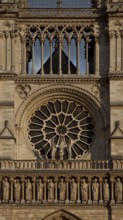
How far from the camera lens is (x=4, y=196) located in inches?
1133

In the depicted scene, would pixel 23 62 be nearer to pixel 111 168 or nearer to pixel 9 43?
pixel 9 43

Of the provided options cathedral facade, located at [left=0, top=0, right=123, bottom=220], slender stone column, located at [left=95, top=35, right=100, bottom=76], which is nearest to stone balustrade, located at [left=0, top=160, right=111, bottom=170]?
cathedral facade, located at [left=0, top=0, right=123, bottom=220]

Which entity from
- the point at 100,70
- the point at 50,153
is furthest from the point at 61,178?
the point at 100,70

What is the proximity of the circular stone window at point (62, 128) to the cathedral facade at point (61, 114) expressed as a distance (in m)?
0.03

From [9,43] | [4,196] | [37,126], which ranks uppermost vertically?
[9,43]

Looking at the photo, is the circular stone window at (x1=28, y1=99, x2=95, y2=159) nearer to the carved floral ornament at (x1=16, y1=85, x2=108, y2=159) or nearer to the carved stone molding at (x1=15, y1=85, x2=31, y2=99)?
the carved floral ornament at (x1=16, y1=85, x2=108, y2=159)

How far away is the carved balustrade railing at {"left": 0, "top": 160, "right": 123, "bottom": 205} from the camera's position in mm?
28844

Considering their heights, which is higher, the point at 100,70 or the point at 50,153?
the point at 100,70

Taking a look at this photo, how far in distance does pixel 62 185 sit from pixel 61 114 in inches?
95.0

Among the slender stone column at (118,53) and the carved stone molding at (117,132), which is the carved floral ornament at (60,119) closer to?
the carved stone molding at (117,132)

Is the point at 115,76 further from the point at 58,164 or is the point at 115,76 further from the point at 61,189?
the point at 61,189

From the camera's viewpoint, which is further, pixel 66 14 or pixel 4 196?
pixel 66 14

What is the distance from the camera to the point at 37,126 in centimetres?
3047

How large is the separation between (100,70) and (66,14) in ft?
6.22
